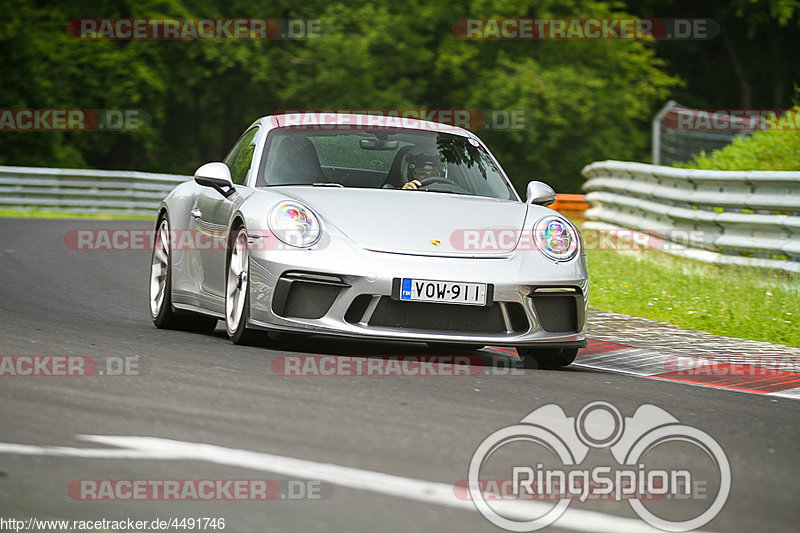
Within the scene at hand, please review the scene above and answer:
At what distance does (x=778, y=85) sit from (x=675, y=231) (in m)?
36.4

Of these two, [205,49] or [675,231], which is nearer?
[675,231]

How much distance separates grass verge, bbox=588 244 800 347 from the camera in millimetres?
9633

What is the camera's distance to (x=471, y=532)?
12.8 feet

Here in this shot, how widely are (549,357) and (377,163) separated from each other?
5.42 feet

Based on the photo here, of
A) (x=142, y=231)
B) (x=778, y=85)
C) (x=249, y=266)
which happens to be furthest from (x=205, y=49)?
(x=249, y=266)

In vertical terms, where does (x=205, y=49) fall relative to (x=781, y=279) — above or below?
above

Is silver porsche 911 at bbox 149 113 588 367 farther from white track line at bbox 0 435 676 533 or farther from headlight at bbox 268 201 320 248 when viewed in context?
white track line at bbox 0 435 676 533

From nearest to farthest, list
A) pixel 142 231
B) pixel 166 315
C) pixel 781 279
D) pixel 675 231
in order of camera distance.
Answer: pixel 166 315, pixel 781 279, pixel 675 231, pixel 142 231

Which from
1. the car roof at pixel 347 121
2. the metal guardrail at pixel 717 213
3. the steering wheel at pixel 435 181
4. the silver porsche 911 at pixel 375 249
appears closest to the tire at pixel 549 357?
the silver porsche 911 at pixel 375 249

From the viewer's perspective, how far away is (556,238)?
757cm

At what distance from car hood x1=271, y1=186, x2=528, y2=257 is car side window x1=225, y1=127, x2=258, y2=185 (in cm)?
62

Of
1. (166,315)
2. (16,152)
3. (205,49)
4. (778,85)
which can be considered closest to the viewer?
(166,315)

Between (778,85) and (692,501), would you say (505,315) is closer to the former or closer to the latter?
(692,501)

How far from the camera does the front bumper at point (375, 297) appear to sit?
7031 mm
